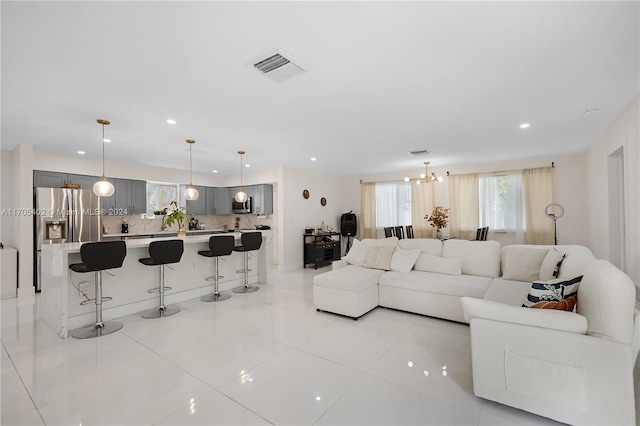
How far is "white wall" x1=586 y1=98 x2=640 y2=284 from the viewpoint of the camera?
308cm

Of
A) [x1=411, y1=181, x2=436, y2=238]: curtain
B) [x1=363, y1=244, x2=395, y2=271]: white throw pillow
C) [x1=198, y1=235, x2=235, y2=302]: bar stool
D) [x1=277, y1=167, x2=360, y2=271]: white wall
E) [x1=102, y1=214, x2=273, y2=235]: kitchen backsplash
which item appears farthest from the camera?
[x1=411, y1=181, x2=436, y2=238]: curtain

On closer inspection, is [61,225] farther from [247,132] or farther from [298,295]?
[298,295]

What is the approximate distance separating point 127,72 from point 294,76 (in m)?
1.40

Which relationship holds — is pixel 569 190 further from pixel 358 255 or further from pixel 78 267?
pixel 78 267

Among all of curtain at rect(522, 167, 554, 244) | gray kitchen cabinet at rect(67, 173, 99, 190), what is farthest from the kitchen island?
curtain at rect(522, 167, 554, 244)

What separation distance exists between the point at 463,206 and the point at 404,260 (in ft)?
12.1

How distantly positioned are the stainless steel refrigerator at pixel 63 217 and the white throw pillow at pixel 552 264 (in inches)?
283

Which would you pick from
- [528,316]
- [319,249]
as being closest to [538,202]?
[319,249]

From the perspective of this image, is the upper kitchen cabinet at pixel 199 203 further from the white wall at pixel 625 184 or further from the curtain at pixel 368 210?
the white wall at pixel 625 184

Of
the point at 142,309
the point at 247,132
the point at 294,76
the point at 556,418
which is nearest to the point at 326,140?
the point at 247,132

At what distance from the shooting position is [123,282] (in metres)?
3.81

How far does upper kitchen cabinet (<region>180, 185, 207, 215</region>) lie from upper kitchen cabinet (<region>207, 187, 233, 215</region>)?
13cm

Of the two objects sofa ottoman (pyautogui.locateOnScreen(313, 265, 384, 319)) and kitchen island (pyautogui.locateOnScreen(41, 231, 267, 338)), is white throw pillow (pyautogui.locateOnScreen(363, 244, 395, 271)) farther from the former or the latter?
kitchen island (pyautogui.locateOnScreen(41, 231, 267, 338))

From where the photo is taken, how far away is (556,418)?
173cm
